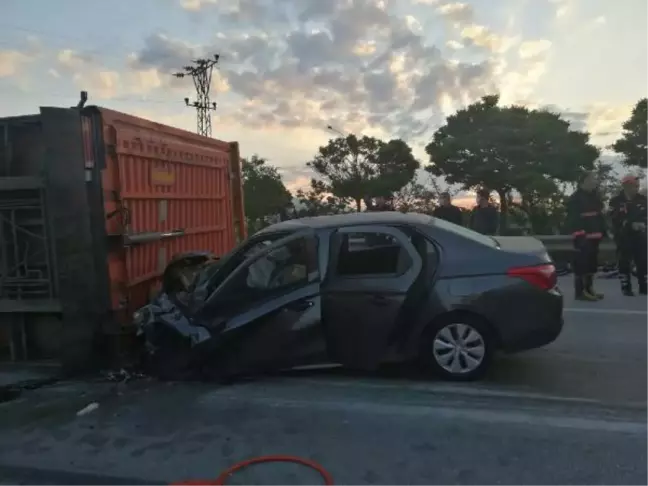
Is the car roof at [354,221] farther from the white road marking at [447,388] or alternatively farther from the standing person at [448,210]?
the standing person at [448,210]

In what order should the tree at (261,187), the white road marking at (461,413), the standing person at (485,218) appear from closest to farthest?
the white road marking at (461,413), the standing person at (485,218), the tree at (261,187)

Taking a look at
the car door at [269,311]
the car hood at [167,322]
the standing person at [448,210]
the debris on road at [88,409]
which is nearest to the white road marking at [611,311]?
the standing person at [448,210]

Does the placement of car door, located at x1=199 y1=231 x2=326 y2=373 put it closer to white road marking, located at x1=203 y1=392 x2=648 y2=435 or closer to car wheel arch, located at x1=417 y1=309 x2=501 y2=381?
white road marking, located at x1=203 y1=392 x2=648 y2=435

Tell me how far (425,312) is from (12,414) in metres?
3.29

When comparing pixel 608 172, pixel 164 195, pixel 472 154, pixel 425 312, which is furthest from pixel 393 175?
pixel 425 312

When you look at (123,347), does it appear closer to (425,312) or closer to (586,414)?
(425,312)

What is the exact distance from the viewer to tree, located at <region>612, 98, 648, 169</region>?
2086 centimetres

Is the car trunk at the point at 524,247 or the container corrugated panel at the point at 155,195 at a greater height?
the container corrugated panel at the point at 155,195

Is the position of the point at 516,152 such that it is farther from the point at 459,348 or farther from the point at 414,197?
the point at 459,348

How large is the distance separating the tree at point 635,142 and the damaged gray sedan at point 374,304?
1752 centimetres

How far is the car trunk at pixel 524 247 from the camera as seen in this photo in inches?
216

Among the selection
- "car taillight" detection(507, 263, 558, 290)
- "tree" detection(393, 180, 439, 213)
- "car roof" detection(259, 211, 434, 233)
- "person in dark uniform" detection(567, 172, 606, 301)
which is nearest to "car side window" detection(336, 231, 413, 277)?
"car roof" detection(259, 211, 434, 233)

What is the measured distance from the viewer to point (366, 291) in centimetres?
536

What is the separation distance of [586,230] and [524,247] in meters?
3.98
